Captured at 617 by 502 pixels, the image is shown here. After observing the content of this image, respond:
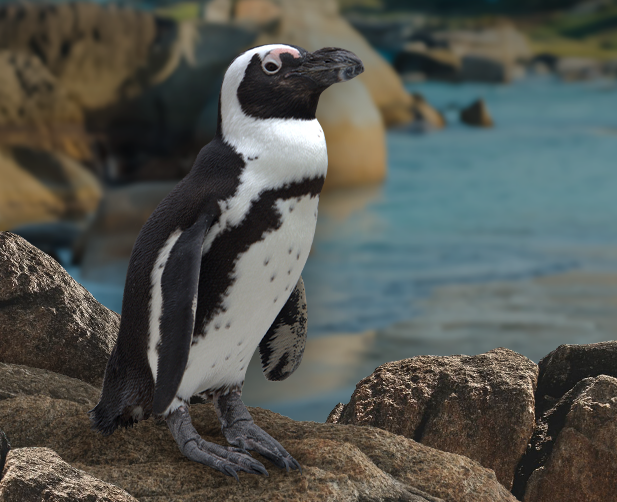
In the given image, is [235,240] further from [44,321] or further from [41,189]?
[41,189]

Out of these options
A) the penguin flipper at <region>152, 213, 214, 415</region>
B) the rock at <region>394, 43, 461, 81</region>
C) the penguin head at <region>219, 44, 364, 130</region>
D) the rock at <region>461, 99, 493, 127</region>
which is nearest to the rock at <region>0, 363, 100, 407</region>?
the penguin flipper at <region>152, 213, 214, 415</region>

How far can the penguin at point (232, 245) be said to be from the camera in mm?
1825

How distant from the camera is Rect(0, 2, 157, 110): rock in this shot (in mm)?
11453

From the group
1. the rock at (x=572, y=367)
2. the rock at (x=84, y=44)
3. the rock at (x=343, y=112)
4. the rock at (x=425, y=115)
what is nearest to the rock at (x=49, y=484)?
the rock at (x=572, y=367)

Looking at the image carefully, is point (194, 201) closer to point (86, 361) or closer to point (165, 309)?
point (165, 309)

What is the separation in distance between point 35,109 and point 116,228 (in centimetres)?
445

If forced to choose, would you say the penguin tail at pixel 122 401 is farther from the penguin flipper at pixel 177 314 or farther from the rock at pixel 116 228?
the rock at pixel 116 228

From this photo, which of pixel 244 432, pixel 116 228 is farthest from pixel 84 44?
pixel 244 432

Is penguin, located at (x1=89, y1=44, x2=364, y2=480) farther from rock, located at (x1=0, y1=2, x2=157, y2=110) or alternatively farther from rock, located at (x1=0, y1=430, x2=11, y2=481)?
rock, located at (x1=0, y1=2, x2=157, y2=110)

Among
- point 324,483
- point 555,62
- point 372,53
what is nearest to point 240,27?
point 372,53

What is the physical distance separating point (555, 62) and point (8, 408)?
23.0m

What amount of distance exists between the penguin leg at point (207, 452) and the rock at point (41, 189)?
20.6 feet

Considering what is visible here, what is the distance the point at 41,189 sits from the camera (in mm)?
8250

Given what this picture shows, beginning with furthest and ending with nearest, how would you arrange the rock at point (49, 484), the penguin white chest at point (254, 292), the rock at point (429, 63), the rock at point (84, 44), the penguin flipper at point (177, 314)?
the rock at point (429, 63) < the rock at point (84, 44) < the penguin white chest at point (254, 292) < the penguin flipper at point (177, 314) < the rock at point (49, 484)
